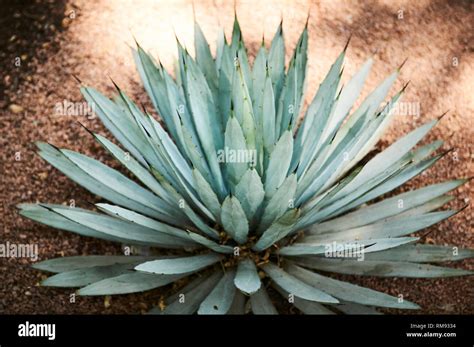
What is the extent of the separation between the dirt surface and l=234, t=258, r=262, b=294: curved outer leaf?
0.50 metres

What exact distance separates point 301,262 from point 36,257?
3.94ft

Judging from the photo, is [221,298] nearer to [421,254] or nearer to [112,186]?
[112,186]

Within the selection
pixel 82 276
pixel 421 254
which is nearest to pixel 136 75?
pixel 82 276

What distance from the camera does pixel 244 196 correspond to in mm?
2523

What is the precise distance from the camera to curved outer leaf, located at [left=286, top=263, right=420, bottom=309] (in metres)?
2.54

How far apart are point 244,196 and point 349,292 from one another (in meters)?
0.58

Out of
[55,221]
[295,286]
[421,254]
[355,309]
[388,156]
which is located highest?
[388,156]

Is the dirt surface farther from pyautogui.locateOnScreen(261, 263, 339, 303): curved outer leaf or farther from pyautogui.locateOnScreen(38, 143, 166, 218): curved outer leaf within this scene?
pyautogui.locateOnScreen(261, 263, 339, 303): curved outer leaf

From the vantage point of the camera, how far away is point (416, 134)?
299 cm

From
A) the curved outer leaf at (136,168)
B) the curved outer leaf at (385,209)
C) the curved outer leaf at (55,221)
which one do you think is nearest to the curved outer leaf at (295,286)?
the curved outer leaf at (385,209)

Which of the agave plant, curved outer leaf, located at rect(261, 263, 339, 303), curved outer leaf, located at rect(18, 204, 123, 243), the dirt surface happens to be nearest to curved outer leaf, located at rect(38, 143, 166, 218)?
the agave plant
